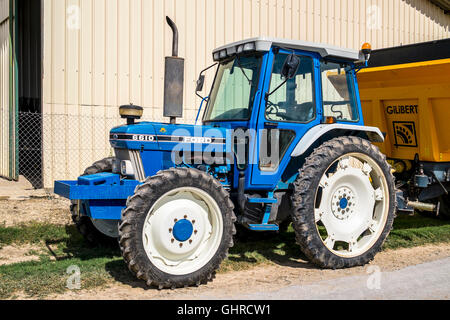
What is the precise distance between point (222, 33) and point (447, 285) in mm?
7525

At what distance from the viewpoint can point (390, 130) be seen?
7379mm

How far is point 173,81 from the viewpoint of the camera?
5.93 metres

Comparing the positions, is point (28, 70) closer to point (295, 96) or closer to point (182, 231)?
point (295, 96)

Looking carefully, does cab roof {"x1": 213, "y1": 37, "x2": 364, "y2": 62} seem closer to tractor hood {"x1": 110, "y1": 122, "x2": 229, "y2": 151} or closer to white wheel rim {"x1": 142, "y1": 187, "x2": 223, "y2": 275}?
tractor hood {"x1": 110, "y1": 122, "x2": 229, "y2": 151}

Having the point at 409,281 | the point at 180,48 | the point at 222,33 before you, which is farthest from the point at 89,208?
the point at 222,33

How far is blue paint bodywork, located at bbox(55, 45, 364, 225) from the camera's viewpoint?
14.8ft

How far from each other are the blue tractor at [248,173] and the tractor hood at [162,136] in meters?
0.01

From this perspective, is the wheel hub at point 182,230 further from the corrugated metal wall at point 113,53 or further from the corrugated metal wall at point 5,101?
the corrugated metal wall at point 5,101

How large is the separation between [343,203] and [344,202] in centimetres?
2

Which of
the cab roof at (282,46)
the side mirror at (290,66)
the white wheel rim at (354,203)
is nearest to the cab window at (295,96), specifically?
the cab roof at (282,46)

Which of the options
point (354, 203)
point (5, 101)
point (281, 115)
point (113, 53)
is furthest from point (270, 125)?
point (5, 101)

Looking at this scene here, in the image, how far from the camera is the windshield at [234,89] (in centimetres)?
509

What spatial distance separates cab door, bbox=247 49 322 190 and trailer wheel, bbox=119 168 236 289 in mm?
667
